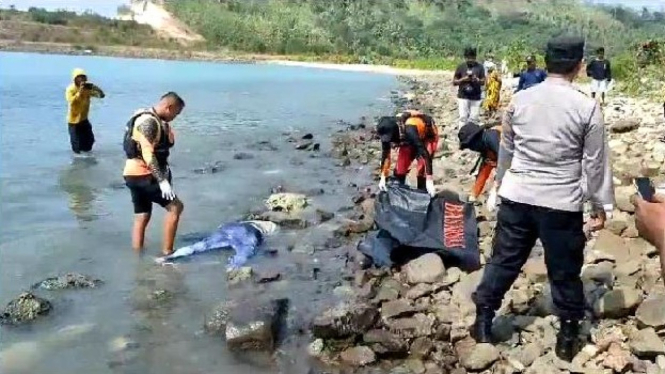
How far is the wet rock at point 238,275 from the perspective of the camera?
22.9 ft

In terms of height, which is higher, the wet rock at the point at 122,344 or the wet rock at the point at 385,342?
the wet rock at the point at 385,342

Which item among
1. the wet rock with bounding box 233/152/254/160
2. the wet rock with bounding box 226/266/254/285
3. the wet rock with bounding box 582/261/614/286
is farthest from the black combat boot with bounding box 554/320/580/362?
the wet rock with bounding box 233/152/254/160

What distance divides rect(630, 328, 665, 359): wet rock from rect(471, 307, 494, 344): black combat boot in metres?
0.91

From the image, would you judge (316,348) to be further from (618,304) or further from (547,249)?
(618,304)

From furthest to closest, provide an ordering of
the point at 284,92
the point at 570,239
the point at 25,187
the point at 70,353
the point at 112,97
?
1. the point at 284,92
2. the point at 112,97
3. the point at 25,187
4. the point at 70,353
5. the point at 570,239

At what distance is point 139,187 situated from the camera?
730cm

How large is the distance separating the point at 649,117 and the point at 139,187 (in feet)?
35.0

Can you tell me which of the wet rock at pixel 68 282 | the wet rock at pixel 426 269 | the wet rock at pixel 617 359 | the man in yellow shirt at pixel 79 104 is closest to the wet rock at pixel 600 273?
the wet rock at pixel 617 359

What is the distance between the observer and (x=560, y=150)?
4316 millimetres

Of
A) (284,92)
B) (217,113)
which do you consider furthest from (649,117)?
(284,92)

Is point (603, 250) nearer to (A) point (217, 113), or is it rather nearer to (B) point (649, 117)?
(B) point (649, 117)

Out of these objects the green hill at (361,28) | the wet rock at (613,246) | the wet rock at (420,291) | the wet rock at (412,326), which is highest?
the green hill at (361,28)

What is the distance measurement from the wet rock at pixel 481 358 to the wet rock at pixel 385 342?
1.57ft

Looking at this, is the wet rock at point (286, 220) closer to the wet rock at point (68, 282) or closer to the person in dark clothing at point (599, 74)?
the wet rock at point (68, 282)
